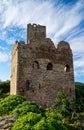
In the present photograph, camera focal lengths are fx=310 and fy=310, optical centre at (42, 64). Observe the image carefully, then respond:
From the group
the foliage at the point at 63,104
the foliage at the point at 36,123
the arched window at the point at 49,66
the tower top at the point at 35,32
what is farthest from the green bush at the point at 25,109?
the tower top at the point at 35,32

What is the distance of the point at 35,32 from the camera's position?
31.0 metres

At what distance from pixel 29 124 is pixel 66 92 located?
1309 cm

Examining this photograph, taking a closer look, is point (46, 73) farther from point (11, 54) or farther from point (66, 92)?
point (11, 54)

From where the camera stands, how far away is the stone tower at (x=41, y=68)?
28.7m

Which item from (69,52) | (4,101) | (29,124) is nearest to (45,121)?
(29,124)

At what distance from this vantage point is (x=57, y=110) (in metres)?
25.8

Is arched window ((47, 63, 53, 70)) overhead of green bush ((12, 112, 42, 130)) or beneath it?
overhead

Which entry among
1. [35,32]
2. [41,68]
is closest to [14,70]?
[41,68]

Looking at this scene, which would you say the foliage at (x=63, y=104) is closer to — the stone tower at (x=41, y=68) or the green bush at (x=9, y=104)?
the stone tower at (x=41, y=68)

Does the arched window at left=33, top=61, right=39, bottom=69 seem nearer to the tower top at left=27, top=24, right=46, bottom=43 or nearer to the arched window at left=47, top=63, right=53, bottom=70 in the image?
the arched window at left=47, top=63, right=53, bottom=70

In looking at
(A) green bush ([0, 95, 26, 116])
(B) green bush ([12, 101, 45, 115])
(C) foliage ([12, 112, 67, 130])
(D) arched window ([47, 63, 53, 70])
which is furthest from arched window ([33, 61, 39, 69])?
(C) foliage ([12, 112, 67, 130])

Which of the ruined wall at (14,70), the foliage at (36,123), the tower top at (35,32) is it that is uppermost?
the tower top at (35,32)

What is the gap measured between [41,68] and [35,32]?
3.86 meters

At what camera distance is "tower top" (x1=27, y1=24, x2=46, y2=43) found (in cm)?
3055
